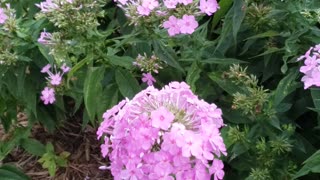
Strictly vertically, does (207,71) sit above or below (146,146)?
below

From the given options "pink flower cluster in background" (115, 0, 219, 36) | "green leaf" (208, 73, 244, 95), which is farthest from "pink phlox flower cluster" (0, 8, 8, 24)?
"green leaf" (208, 73, 244, 95)

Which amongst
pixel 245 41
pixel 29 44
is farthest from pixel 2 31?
pixel 245 41

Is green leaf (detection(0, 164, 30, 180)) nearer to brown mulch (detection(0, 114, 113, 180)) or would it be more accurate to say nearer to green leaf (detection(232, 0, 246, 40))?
brown mulch (detection(0, 114, 113, 180))

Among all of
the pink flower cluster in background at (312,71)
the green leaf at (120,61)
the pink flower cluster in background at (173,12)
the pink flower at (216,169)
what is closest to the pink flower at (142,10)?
the pink flower cluster in background at (173,12)

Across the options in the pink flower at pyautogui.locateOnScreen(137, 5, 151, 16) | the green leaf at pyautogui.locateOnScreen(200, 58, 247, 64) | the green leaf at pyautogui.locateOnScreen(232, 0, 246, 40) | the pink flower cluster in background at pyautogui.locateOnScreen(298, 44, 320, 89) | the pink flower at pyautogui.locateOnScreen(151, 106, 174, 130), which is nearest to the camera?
the pink flower at pyautogui.locateOnScreen(151, 106, 174, 130)

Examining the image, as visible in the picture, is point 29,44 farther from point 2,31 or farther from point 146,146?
point 146,146

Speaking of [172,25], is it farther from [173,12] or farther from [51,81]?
[51,81]

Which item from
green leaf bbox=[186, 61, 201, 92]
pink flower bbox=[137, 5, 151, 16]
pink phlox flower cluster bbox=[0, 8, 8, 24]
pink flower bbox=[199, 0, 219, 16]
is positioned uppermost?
pink flower bbox=[137, 5, 151, 16]

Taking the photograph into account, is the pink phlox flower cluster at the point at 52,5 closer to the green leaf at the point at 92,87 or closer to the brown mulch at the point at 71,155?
the green leaf at the point at 92,87
